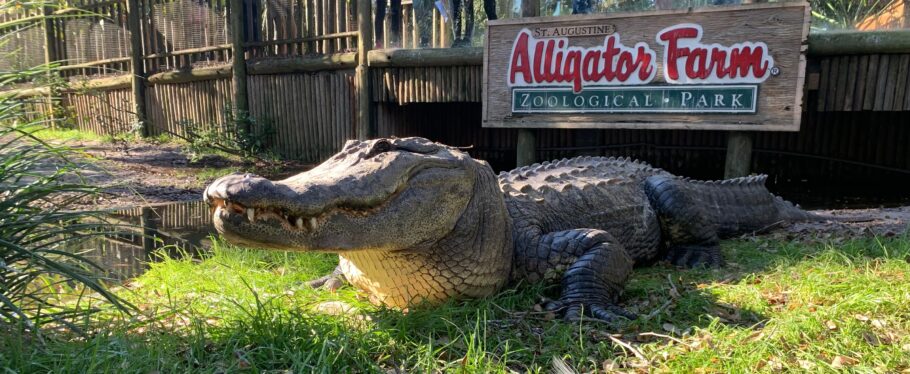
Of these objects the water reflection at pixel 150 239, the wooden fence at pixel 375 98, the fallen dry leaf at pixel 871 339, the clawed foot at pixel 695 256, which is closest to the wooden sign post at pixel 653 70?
the wooden fence at pixel 375 98

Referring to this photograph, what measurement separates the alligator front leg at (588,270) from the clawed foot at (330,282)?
1.18 meters

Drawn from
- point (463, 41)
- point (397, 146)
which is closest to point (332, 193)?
point (397, 146)

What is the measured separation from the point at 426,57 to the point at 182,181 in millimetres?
3958

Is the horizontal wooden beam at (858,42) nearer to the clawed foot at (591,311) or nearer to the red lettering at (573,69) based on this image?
the red lettering at (573,69)

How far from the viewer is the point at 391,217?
2.50 metres

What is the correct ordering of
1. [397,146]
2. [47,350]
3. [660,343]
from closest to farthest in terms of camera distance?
1. [47,350]
2. [660,343]
3. [397,146]

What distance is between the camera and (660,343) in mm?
2533

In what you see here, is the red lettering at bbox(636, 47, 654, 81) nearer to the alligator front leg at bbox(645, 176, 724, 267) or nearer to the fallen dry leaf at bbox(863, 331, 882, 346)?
the alligator front leg at bbox(645, 176, 724, 267)

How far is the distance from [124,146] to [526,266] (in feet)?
34.3

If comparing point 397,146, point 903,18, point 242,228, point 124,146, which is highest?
point 903,18

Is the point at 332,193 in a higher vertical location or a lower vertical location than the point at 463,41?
lower

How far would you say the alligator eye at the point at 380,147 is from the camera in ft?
8.74

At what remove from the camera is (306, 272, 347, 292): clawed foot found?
347 cm

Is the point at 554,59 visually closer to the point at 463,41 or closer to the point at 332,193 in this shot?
→ the point at 463,41
